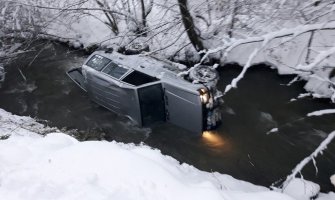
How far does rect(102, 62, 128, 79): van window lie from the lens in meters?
9.02

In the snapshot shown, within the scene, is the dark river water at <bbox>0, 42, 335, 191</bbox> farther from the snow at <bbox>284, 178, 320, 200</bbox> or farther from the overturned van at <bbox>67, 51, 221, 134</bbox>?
the snow at <bbox>284, 178, 320, 200</bbox>

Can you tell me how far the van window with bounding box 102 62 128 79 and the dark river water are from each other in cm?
127

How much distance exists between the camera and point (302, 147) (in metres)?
8.52

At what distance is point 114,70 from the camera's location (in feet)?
30.1

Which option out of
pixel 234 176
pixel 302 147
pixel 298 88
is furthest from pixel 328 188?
pixel 298 88

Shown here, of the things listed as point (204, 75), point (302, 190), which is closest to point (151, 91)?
point (204, 75)

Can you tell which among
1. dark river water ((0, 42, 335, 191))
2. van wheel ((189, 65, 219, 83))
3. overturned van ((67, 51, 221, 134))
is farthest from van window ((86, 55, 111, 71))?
van wheel ((189, 65, 219, 83))

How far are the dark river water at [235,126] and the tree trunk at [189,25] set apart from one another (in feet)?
3.67

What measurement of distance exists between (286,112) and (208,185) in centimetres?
538

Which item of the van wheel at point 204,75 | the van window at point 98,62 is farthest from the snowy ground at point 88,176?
the van window at point 98,62

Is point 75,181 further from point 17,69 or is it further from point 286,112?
point 17,69

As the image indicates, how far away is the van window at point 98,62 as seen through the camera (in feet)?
31.1

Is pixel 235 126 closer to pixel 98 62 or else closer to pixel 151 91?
pixel 151 91

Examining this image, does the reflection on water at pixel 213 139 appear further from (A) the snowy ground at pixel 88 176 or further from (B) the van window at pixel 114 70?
(A) the snowy ground at pixel 88 176
